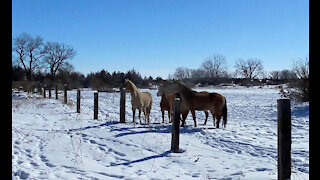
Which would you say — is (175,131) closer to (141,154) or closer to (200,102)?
(141,154)

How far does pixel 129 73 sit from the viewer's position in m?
43.6

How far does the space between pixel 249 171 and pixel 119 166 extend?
2.35 m

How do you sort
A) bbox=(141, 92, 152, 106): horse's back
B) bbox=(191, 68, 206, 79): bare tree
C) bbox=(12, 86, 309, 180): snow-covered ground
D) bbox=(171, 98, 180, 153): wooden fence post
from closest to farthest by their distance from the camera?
1. bbox=(12, 86, 309, 180): snow-covered ground
2. bbox=(171, 98, 180, 153): wooden fence post
3. bbox=(141, 92, 152, 106): horse's back
4. bbox=(191, 68, 206, 79): bare tree

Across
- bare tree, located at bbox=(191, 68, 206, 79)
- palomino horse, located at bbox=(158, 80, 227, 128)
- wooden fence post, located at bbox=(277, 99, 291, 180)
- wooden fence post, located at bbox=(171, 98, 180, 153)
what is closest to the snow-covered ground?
wooden fence post, located at bbox=(171, 98, 180, 153)

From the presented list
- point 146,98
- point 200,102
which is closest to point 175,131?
point 200,102

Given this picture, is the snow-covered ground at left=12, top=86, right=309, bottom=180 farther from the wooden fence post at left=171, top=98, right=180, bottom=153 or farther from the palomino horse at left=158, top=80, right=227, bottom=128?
the palomino horse at left=158, top=80, right=227, bottom=128

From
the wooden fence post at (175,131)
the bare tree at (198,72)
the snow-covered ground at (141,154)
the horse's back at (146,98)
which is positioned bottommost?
the snow-covered ground at (141,154)

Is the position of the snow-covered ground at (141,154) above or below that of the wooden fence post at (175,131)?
below

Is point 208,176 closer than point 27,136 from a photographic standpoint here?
Yes

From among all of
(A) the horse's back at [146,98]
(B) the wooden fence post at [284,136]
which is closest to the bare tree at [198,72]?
(A) the horse's back at [146,98]

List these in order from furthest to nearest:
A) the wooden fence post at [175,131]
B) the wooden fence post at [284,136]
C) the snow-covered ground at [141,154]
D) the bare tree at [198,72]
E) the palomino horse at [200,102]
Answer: the bare tree at [198,72]
the palomino horse at [200,102]
the wooden fence post at [175,131]
the snow-covered ground at [141,154]
the wooden fence post at [284,136]

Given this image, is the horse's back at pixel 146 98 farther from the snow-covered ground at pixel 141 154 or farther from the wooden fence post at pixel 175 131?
the wooden fence post at pixel 175 131
